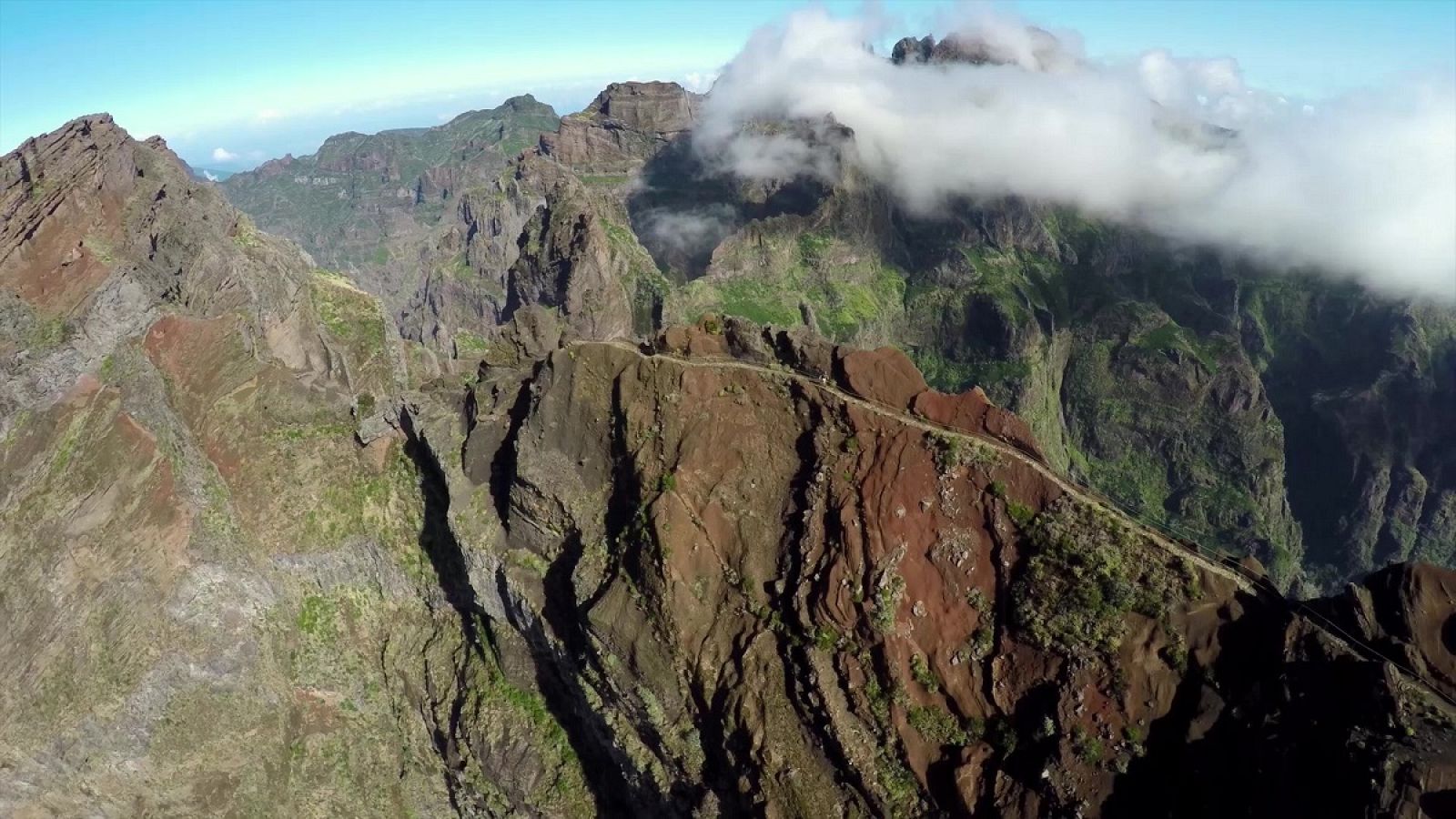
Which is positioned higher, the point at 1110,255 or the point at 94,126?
the point at 94,126

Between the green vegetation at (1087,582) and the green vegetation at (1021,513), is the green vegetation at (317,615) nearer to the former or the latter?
the green vegetation at (1087,582)

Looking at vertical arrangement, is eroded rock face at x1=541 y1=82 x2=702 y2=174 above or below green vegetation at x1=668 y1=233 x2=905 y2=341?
above

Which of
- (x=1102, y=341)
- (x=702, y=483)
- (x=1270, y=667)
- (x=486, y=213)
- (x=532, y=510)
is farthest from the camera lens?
(x=486, y=213)

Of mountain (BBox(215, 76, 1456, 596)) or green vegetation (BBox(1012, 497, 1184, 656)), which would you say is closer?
green vegetation (BBox(1012, 497, 1184, 656))

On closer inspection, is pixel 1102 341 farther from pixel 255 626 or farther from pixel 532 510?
pixel 255 626

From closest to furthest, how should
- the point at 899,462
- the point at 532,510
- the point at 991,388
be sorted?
the point at 899,462, the point at 532,510, the point at 991,388

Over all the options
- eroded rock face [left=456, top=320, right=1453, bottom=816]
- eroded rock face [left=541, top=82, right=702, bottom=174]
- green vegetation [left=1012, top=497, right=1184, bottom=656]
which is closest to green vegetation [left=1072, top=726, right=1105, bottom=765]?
eroded rock face [left=456, top=320, right=1453, bottom=816]

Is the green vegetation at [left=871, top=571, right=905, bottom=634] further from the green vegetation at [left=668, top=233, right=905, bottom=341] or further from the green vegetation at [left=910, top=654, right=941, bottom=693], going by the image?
the green vegetation at [left=668, top=233, right=905, bottom=341]

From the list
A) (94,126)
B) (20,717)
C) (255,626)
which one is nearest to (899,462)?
(255,626)
